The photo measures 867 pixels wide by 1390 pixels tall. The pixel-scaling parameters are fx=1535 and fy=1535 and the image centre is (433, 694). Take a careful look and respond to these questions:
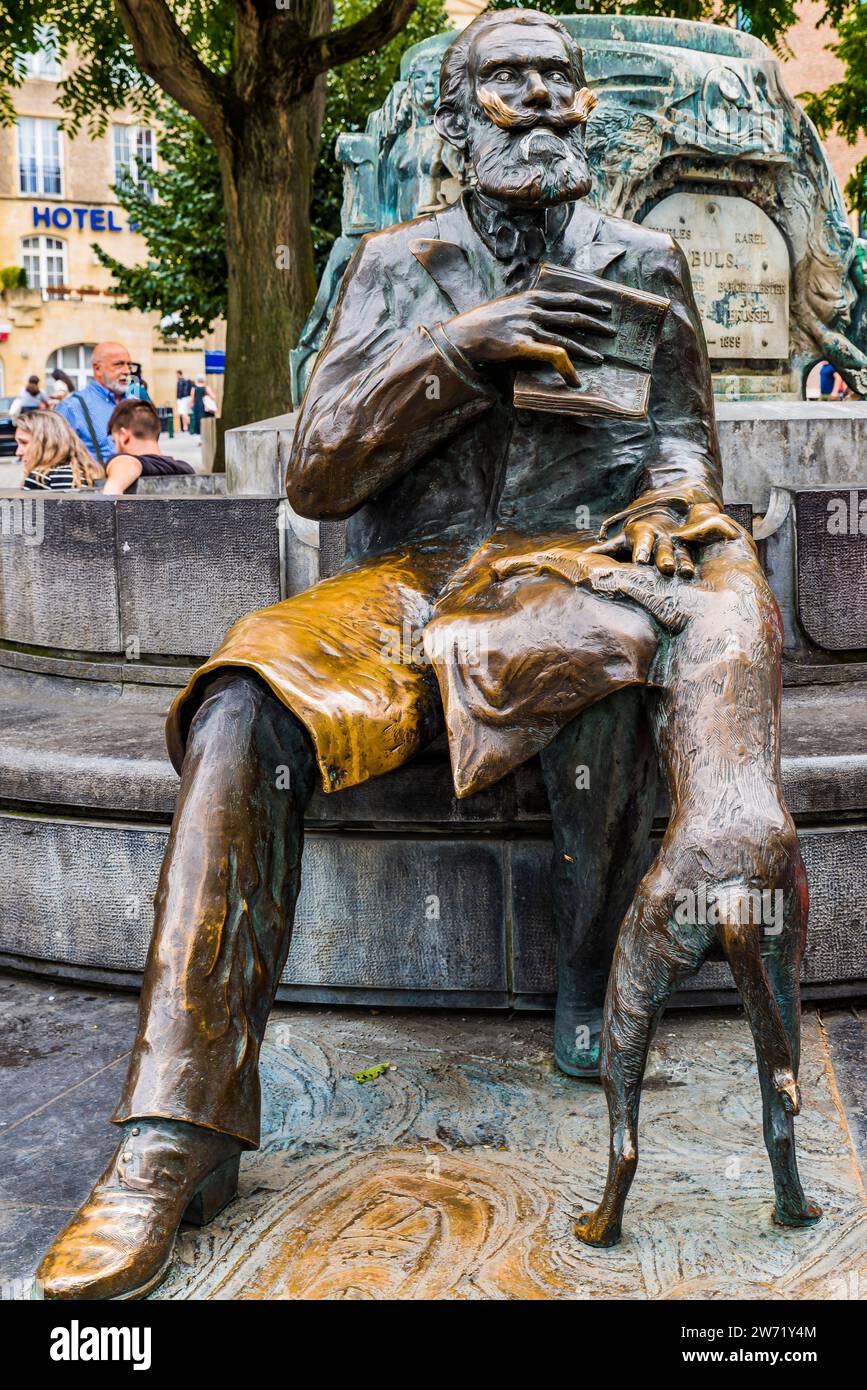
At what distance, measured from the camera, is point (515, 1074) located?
11.0 ft

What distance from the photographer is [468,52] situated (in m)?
3.14

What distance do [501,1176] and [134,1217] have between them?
0.76 meters

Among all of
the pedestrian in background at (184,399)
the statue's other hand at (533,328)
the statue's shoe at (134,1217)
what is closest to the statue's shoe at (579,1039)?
the statue's shoe at (134,1217)

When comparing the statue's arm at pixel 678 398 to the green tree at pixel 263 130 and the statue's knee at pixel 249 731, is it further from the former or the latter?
the green tree at pixel 263 130

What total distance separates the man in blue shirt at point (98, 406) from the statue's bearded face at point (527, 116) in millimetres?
6454

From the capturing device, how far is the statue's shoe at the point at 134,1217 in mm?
2387

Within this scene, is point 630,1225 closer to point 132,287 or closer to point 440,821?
point 440,821

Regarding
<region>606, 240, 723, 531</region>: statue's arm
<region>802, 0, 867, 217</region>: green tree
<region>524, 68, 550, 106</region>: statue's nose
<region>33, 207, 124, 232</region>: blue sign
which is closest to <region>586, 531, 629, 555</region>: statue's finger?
<region>606, 240, 723, 531</region>: statue's arm

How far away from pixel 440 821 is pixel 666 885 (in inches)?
43.9

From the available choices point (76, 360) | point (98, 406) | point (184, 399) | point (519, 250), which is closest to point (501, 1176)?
point (519, 250)

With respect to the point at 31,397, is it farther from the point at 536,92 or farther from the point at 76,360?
the point at 536,92

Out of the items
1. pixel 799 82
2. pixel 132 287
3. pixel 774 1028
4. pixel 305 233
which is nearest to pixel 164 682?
pixel 774 1028

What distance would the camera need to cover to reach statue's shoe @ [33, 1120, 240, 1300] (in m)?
2.39

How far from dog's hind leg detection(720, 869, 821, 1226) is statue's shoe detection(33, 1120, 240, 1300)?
0.91m
